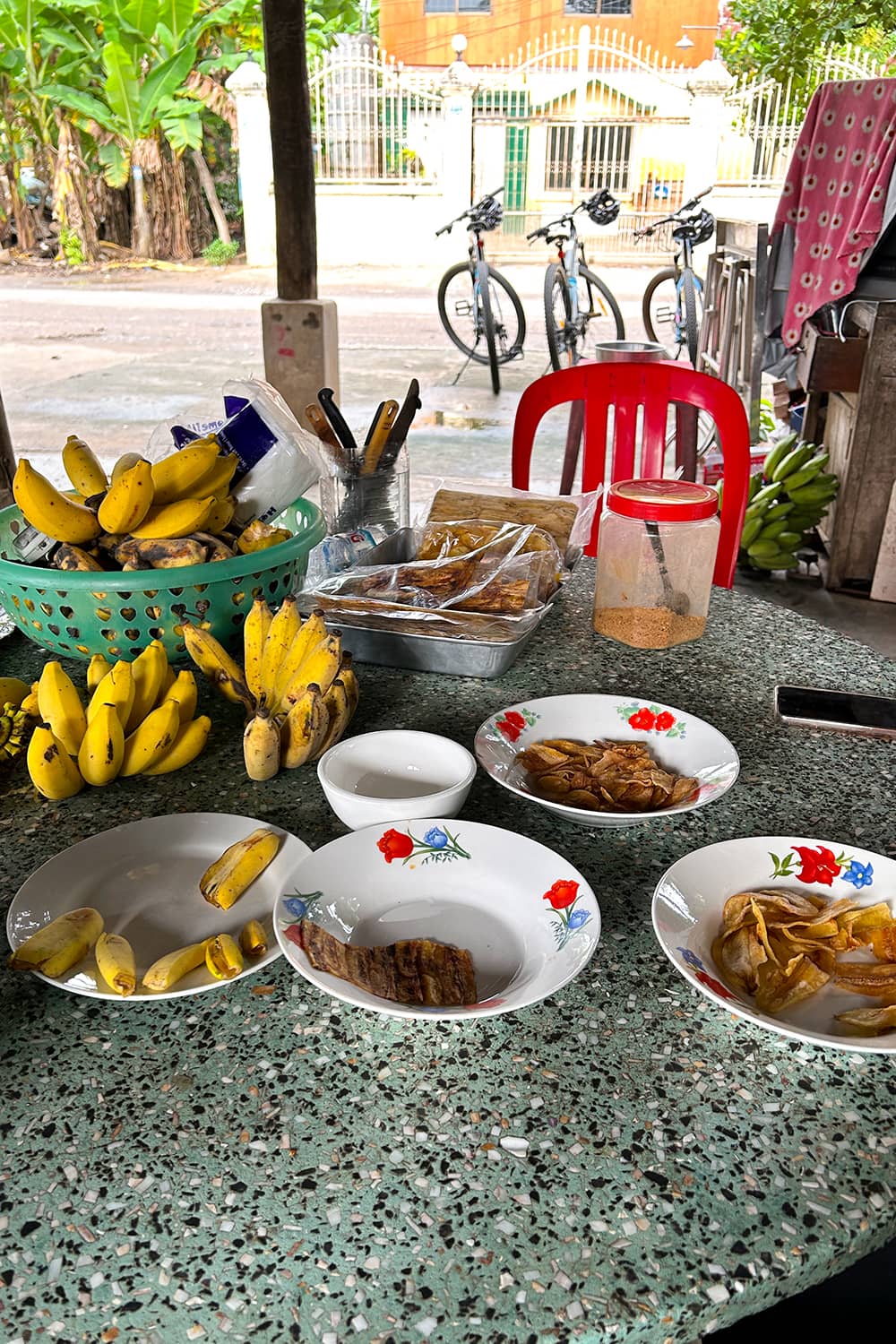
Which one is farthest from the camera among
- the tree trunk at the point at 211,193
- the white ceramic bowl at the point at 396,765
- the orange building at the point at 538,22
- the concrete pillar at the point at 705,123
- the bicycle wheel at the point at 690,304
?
the orange building at the point at 538,22

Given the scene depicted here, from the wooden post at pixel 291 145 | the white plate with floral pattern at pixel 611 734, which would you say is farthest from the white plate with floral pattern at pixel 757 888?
the wooden post at pixel 291 145

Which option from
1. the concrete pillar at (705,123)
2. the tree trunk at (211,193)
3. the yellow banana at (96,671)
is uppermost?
the concrete pillar at (705,123)

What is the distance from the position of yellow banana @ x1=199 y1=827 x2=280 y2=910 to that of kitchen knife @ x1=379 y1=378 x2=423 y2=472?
85 cm

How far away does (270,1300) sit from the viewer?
1.96ft

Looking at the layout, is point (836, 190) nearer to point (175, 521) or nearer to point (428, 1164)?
point (175, 521)

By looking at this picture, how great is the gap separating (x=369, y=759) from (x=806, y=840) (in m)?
0.45

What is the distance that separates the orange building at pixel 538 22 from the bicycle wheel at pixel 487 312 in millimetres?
10025

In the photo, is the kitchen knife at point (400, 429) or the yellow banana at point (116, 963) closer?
the yellow banana at point (116, 963)

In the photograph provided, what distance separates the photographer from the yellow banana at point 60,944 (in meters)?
0.81

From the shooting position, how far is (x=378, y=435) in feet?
5.31

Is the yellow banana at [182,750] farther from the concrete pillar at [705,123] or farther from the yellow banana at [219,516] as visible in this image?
the concrete pillar at [705,123]

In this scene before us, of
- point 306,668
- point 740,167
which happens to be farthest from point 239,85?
point 306,668

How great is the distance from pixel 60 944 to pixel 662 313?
8.36 metres

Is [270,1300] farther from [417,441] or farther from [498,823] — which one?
[417,441]
